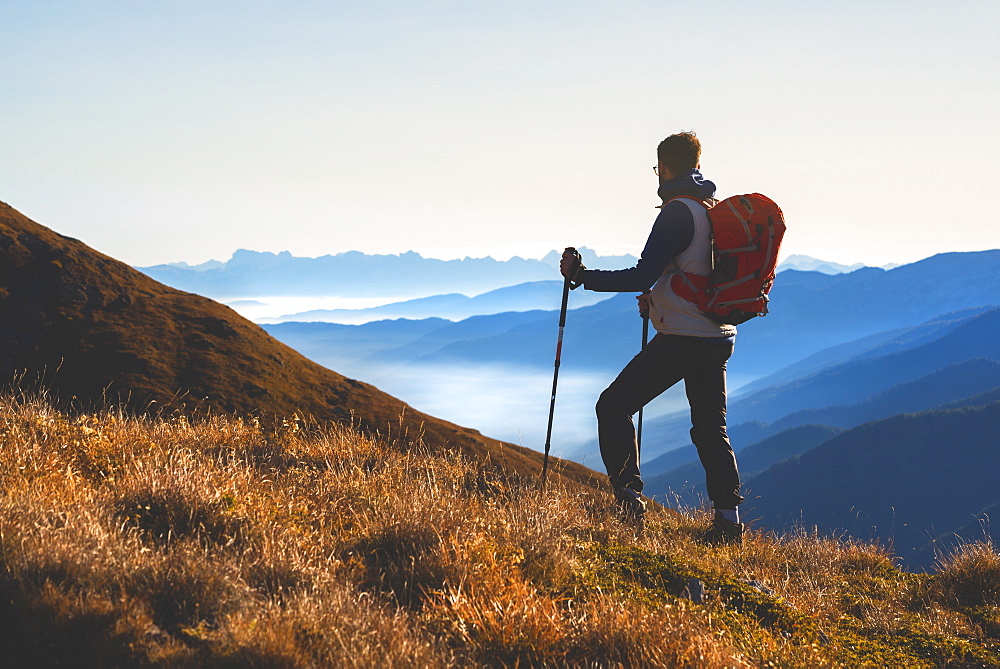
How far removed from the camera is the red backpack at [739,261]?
16.4 ft

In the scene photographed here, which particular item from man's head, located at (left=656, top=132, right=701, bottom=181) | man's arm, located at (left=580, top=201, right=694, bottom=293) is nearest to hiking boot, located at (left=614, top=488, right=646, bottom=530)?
man's arm, located at (left=580, top=201, right=694, bottom=293)

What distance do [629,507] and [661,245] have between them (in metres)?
2.01

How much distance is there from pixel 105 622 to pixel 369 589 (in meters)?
1.12

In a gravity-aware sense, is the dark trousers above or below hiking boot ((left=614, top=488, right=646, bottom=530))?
above

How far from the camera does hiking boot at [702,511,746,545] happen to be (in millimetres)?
5406

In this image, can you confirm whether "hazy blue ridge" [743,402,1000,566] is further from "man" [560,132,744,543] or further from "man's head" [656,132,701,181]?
"man's head" [656,132,701,181]

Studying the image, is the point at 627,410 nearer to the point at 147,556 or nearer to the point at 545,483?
the point at 545,483

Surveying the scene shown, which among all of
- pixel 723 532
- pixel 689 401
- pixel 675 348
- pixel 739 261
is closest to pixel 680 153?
pixel 739 261

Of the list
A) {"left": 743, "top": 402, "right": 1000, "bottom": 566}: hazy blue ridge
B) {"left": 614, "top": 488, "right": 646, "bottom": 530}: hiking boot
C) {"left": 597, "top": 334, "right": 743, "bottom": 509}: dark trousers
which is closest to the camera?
{"left": 597, "top": 334, "right": 743, "bottom": 509}: dark trousers

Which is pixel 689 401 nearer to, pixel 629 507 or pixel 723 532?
pixel 629 507

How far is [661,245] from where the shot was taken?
5.05 metres

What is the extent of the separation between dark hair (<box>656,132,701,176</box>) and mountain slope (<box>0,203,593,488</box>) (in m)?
3.14

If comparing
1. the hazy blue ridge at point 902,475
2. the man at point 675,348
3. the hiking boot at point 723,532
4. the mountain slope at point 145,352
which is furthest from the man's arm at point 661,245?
the hazy blue ridge at point 902,475

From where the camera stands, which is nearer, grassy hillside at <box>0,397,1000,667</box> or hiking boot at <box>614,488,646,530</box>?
grassy hillside at <box>0,397,1000,667</box>
